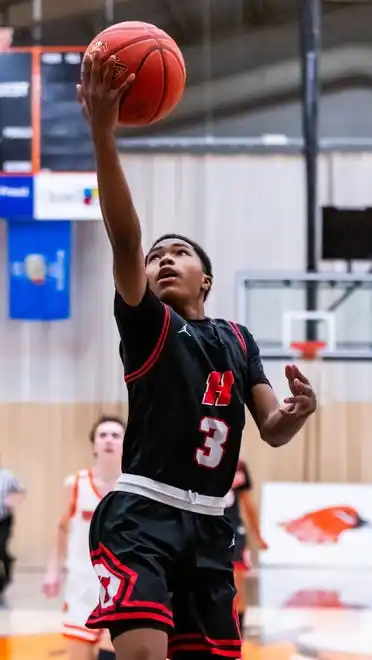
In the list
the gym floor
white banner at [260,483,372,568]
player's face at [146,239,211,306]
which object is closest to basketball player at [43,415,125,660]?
the gym floor

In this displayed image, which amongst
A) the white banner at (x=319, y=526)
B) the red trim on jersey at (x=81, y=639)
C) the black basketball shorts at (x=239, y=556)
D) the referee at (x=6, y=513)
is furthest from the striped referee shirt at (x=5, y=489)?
the red trim on jersey at (x=81, y=639)

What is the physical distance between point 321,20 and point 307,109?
1322mm

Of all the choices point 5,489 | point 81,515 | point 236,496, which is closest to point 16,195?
point 5,489

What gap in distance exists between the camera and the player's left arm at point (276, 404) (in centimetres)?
274

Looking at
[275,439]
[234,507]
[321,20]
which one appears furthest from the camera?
[321,20]

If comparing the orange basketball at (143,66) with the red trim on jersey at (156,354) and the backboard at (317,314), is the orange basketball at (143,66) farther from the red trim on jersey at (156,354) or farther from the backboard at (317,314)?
the backboard at (317,314)

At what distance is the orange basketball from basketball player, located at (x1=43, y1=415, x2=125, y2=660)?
2.41 metres

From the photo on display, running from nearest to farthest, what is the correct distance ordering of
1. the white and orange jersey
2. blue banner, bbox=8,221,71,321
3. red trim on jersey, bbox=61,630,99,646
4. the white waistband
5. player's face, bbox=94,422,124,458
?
the white waistband
red trim on jersey, bbox=61,630,99,646
the white and orange jersey
player's face, bbox=94,422,124,458
blue banner, bbox=8,221,71,321

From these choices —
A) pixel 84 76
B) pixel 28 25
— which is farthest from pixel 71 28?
pixel 84 76

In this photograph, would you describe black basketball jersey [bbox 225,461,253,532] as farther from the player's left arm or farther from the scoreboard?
the player's left arm

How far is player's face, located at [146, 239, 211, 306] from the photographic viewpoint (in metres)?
2.84

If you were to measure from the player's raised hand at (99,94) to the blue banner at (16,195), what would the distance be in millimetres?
7798

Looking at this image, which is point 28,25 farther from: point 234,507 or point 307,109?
point 234,507

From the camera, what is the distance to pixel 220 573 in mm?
2629
